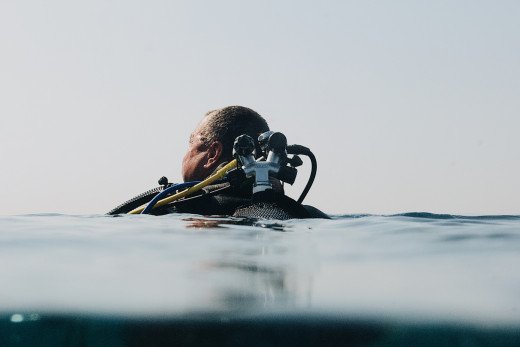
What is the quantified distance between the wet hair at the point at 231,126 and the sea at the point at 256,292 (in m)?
2.82

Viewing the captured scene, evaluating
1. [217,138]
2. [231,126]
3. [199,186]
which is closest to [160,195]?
[199,186]

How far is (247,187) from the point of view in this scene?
583cm

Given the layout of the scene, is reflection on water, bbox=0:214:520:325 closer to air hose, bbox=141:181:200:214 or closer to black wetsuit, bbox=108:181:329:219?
black wetsuit, bbox=108:181:329:219

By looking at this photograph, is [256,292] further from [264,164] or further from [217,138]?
[217,138]

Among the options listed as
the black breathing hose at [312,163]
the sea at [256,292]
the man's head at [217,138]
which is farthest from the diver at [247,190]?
the sea at [256,292]

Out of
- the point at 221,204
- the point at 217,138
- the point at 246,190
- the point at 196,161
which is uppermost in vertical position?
the point at 217,138

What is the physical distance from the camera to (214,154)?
6961mm

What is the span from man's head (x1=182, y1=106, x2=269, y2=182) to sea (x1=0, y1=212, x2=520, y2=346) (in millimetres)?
2758

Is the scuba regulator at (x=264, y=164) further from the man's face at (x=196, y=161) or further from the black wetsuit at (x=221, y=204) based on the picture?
the man's face at (x=196, y=161)

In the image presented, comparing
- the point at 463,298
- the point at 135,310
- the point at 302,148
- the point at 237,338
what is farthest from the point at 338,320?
the point at 302,148

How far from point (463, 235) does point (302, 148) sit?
1.97 m

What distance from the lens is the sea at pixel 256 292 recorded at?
2512 millimetres

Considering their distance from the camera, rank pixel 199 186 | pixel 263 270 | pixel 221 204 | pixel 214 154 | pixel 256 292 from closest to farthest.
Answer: pixel 256 292 → pixel 263 270 → pixel 199 186 → pixel 221 204 → pixel 214 154

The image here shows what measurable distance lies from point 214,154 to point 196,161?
8.7 inches
